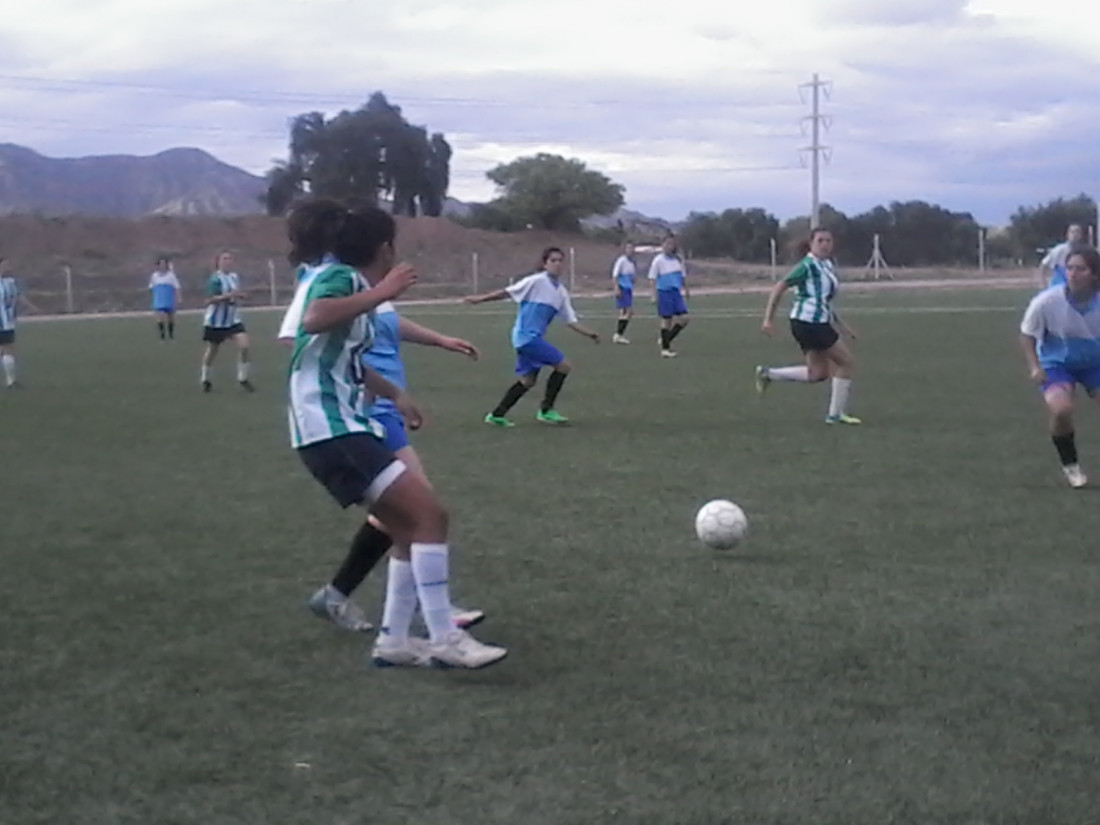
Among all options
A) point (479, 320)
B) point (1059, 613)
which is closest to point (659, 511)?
point (1059, 613)

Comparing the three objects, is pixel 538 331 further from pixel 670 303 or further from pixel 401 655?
pixel 670 303

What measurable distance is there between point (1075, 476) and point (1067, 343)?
0.86 m

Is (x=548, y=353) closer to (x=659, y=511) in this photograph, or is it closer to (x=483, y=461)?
(x=483, y=461)

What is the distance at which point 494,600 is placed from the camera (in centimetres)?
739

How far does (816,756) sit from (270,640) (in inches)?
102

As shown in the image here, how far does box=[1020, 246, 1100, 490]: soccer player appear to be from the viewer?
33.0 feet

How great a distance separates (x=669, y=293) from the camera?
2542cm

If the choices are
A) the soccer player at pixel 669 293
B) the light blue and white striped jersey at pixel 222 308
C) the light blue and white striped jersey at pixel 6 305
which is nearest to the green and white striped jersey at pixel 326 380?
the light blue and white striped jersey at pixel 222 308

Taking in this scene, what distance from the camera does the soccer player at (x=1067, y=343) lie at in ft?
33.0

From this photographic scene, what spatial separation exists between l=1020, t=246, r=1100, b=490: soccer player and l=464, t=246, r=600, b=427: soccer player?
5.10m

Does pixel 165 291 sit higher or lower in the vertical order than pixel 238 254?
lower

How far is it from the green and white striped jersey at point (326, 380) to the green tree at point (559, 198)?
8568 centimetres

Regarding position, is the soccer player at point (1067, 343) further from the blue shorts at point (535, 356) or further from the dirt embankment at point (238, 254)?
the dirt embankment at point (238, 254)

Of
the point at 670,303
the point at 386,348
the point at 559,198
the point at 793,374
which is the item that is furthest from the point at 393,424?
the point at 559,198
